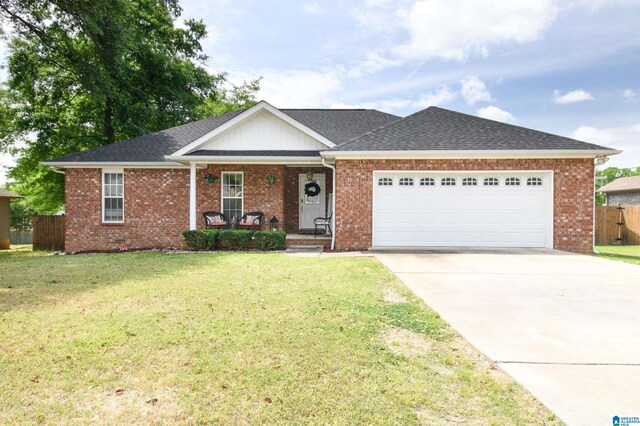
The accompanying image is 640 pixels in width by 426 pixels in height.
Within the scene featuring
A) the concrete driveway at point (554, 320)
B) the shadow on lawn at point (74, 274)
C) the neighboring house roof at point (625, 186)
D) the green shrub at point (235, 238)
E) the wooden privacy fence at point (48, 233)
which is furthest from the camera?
the neighboring house roof at point (625, 186)

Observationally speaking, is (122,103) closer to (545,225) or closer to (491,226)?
(491,226)

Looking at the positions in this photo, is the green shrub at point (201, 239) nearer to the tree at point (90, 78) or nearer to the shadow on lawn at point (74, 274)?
the shadow on lawn at point (74, 274)

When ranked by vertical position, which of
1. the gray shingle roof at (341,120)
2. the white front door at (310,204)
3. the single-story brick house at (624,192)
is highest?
the gray shingle roof at (341,120)

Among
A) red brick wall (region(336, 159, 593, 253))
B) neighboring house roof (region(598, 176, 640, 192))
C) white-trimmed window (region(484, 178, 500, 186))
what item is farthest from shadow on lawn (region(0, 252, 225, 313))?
neighboring house roof (region(598, 176, 640, 192))

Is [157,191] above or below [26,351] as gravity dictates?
above

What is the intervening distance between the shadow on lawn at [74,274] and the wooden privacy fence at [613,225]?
18.1m

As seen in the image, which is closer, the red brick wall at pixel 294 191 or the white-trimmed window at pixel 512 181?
the white-trimmed window at pixel 512 181

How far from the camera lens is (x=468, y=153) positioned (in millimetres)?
11266

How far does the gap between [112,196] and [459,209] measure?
12478mm

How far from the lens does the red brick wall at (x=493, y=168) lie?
1134 cm

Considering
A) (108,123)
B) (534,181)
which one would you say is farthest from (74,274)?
(108,123)

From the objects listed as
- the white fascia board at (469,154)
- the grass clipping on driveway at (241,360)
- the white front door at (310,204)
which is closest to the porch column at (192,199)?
the white front door at (310,204)

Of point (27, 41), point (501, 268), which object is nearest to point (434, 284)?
point (501, 268)

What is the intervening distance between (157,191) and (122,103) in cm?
984
